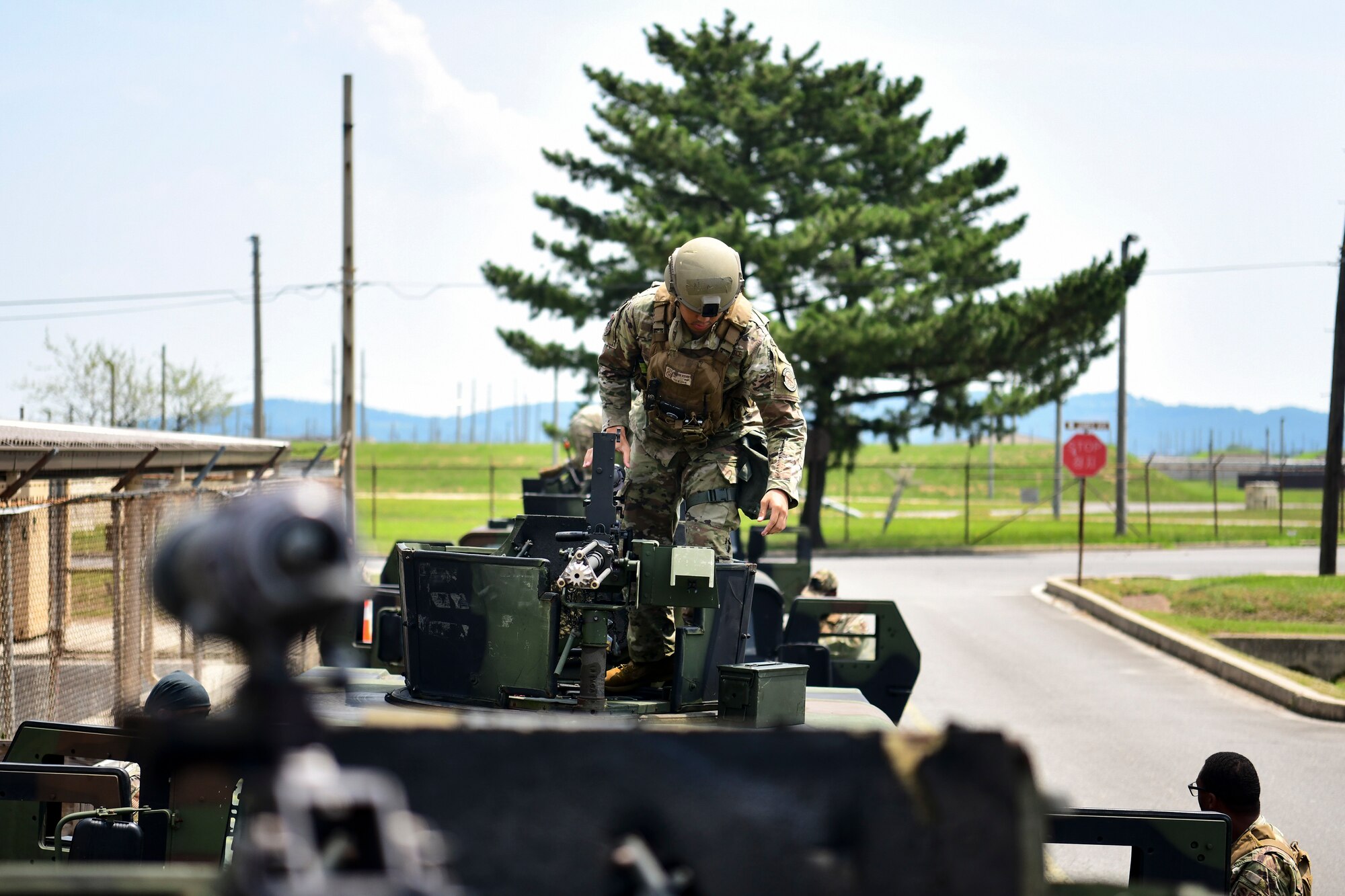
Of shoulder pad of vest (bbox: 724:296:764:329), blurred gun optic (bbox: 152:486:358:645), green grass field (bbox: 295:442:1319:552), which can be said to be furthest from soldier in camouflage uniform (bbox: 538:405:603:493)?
blurred gun optic (bbox: 152:486:358:645)

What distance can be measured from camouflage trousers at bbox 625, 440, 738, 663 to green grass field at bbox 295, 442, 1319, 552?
12.7 ft

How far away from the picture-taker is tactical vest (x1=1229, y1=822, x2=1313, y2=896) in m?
5.18

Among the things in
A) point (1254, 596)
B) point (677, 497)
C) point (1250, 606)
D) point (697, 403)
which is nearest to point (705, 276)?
point (697, 403)

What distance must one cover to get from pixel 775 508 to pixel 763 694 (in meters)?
1.21

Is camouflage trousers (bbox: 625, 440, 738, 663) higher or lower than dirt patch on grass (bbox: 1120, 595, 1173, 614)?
higher

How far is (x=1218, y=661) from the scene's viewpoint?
15.3 meters

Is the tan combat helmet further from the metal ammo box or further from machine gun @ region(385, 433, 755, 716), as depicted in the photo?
the metal ammo box

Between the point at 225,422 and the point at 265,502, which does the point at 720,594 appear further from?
the point at 225,422

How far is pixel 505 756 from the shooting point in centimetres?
211

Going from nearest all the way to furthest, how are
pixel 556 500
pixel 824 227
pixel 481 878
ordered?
pixel 481 878 → pixel 556 500 → pixel 824 227

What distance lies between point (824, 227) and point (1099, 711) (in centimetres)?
2254

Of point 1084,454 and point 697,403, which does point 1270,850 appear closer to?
point 697,403

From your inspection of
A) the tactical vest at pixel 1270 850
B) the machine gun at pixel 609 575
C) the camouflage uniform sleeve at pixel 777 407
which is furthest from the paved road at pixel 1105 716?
the camouflage uniform sleeve at pixel 777 407

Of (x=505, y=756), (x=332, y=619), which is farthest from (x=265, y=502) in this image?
(x=505, y=756)
